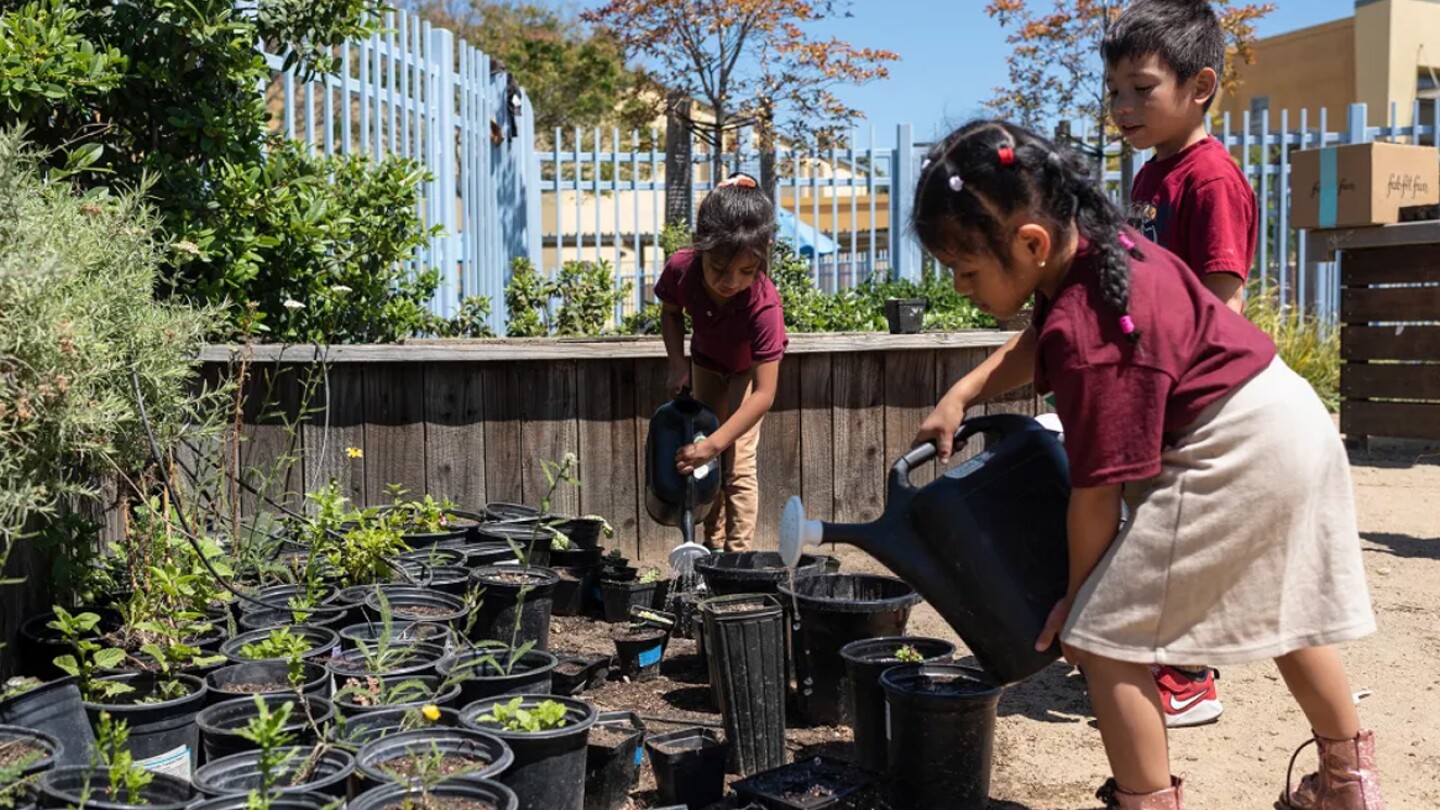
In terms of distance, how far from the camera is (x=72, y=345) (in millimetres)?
2334

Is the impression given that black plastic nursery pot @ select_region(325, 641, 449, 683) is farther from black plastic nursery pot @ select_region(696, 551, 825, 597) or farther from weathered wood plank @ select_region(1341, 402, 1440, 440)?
weathered wood plank @ select_region(1341, 402, 1440, 440)

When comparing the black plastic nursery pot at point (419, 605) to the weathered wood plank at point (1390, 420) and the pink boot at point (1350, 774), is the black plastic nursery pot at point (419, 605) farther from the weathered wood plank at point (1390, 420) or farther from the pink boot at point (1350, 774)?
the weathered wood plank at point (1390, 420)

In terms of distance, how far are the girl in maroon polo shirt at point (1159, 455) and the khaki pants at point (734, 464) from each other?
227 cm

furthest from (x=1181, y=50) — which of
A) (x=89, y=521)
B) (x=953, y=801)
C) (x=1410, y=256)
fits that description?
(x=1410, y=256)

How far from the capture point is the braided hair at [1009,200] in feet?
7.05

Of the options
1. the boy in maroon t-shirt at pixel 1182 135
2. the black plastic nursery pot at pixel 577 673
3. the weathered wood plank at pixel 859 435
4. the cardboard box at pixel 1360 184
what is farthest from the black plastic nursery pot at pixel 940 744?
the cardboard box at pixel 1360 184

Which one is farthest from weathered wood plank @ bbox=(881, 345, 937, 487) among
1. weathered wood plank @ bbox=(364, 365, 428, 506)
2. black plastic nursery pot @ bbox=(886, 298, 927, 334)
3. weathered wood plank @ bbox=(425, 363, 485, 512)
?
weathered wood plank @ bbox=(364, 365, 428, 506)

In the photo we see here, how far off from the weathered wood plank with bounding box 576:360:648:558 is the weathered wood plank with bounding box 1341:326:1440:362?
5.28m

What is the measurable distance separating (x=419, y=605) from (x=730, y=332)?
1.49 metres

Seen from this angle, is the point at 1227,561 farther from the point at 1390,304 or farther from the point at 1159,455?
the point at 1390,304

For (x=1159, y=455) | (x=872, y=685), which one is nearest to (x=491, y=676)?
(x=872, y=685)

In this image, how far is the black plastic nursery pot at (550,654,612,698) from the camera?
10.8 feet

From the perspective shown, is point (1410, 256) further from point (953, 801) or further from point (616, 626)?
point (953, 801)

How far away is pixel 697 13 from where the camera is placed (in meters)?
9.18
